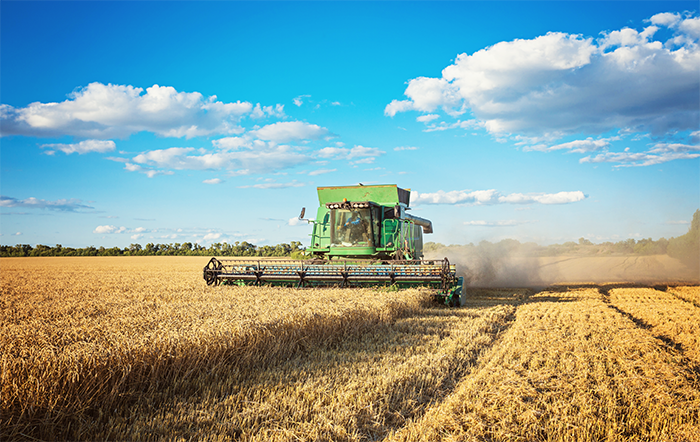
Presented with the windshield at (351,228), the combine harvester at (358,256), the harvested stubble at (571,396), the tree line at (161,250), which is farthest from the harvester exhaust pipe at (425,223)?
the tree line at (161,250)

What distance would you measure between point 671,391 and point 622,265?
25.1 m

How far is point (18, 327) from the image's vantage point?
450cm

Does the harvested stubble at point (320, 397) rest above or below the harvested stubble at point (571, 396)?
above

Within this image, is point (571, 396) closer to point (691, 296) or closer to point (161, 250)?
point (691, 296)

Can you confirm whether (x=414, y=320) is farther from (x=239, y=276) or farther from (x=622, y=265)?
(x=622, y=265)

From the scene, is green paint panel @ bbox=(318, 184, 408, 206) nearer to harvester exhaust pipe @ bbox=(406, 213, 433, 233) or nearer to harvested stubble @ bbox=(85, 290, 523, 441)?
harvester exhaust pipe @ bbox=(406, 213, 433, 233)

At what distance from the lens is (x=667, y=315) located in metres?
8.70

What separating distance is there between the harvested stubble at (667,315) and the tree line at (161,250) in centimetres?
2799

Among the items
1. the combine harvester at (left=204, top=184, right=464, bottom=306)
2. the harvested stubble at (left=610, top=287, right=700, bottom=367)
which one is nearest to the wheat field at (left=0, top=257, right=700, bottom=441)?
the harvested stubble at (left=610, top=287, right=700, bottom=367)

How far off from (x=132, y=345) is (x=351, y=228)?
8204 millimetres

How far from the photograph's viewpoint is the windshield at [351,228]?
37.6ft

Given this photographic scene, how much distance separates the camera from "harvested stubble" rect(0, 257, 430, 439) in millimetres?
2975

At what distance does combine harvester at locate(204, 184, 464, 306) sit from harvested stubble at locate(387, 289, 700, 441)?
3417 millimetres

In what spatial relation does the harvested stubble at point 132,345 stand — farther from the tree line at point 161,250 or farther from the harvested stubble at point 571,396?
the tree line at point 161,250
